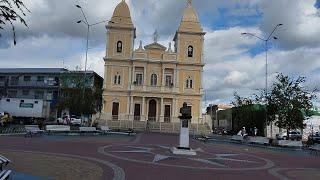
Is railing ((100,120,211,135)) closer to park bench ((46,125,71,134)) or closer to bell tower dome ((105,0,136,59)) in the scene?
bell tower dome ((105,0,136,59))

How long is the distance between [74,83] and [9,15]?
58.7 meters

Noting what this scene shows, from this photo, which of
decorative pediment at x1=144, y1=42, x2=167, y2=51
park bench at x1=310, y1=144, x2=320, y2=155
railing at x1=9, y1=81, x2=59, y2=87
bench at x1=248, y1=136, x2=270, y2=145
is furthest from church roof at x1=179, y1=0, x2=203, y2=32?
park bench at x1=310, y1=144, x2=320, y2=155

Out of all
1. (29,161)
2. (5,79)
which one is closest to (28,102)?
(5,79)

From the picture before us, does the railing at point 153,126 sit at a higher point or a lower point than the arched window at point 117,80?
lower

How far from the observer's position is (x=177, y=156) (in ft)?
74.4

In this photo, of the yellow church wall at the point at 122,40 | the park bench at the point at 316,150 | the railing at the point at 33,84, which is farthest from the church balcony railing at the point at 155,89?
the park bench at the point at 316,150

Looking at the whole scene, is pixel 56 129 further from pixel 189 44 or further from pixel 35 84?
pixel 35 84

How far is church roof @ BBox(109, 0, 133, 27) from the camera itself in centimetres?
7744

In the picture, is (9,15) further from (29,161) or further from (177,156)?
(177,156)

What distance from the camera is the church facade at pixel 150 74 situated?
75062mm

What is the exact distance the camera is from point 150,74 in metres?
76.9

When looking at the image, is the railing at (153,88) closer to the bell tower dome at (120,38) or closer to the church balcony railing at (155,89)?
the church balcony railing at (155,89)

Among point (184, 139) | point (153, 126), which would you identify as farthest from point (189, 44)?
point (184, 139)

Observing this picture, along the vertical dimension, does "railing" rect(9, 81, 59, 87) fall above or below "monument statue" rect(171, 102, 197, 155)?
above
